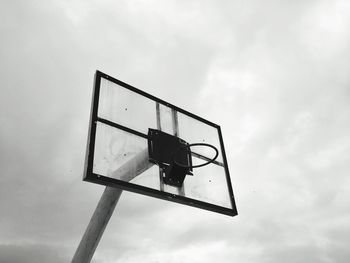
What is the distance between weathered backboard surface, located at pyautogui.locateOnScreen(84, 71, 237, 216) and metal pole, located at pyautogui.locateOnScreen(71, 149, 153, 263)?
0.05 metres

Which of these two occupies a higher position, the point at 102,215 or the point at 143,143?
the point at 143,143

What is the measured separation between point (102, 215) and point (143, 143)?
1.04 metres

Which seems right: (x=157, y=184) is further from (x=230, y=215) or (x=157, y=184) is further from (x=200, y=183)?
(x=230, y=215)

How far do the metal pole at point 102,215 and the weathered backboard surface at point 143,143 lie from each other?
55 mm

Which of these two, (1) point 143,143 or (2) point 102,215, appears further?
(1) point 143,143

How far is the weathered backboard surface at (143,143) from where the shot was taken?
11.1 ft

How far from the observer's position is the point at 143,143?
3980mm

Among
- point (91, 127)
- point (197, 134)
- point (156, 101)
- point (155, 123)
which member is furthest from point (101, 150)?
point (197, 134)

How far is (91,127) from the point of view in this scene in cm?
347

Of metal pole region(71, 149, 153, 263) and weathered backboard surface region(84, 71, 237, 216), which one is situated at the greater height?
weathered backboard surface region(84, 71, 237, 216)

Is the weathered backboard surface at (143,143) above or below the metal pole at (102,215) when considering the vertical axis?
above

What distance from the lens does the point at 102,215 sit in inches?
138

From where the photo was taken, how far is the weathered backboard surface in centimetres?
338

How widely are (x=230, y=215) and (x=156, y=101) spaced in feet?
6.55
